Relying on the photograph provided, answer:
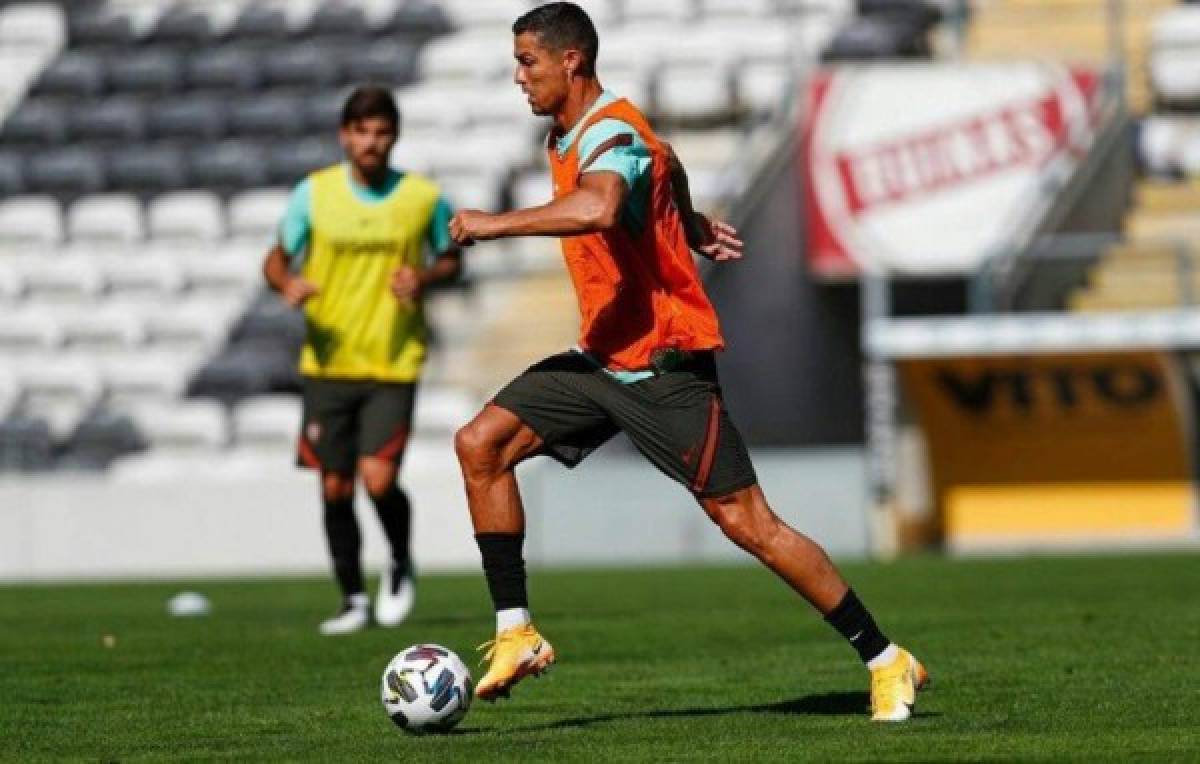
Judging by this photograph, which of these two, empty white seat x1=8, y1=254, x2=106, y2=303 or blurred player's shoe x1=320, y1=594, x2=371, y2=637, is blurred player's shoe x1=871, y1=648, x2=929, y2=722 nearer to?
blurred player's shoe x1=320, y1=594, x2=371, y2=637

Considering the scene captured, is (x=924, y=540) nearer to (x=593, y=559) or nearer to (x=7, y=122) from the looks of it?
(x=593, y=559)

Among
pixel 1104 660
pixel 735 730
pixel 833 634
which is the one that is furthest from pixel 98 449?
pixel 735 730

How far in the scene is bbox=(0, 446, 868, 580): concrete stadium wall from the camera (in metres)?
21.1

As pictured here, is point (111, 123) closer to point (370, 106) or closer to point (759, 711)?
point (370, 106)

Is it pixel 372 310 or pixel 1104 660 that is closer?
pixel 1104 660

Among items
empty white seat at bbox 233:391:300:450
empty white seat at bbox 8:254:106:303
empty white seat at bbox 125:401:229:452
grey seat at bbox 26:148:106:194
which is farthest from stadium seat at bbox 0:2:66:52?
empty white seat at bbox 233:391:300:450

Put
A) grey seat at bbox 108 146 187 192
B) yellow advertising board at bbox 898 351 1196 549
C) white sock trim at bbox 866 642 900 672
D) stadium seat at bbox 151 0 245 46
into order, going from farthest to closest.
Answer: stadium seat at bbox 151 0 245 46 < grey seat at bbox 108 146 187 192 < yellow advertising board at bbox 898 351 1196 549 < white sock trim at bbox 866 642 900 672

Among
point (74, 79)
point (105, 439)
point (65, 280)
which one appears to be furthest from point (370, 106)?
point (74, 79)

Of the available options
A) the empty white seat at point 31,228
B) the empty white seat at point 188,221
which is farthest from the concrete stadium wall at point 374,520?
the empty white seat at point 31,228

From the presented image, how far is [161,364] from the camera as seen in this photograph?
24.4 m

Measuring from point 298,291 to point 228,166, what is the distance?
16.2 meters

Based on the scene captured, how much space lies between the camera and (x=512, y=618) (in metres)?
7.50

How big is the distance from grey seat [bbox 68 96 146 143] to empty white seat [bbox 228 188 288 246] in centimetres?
219

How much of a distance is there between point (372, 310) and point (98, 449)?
1220 cm
